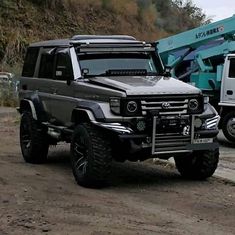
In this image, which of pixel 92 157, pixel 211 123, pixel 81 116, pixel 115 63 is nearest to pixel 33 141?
pixel 81 116

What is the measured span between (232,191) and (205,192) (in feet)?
1.46

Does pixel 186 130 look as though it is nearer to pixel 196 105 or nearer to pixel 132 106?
pixel 196 105

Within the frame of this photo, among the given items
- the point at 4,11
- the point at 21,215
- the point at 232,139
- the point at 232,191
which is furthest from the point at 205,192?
the point at 4,11

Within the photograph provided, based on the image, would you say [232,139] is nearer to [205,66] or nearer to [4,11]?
[205,66]

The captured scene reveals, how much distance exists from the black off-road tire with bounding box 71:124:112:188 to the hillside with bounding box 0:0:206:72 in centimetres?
2590

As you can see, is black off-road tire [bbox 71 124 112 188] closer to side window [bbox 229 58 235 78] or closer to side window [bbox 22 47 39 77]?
side window [bbox 22 47 39 77]

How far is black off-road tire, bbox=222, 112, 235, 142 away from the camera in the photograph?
14680mm

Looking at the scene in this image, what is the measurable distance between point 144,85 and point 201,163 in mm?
1591

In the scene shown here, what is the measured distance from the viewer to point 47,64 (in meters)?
11.2

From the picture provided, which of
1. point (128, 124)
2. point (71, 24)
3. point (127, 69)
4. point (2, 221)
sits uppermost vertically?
point (71, 24)

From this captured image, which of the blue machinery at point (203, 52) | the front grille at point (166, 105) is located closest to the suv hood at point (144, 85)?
the front grille at point (166, 105)

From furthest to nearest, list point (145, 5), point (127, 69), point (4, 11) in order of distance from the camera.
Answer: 1. point (145, 5)
2. point (4, 11)
3. point (127, 69)

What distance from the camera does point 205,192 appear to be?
8.96 m

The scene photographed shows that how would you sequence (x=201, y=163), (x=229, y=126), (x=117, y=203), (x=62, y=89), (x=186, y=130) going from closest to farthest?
(x=117, y=203)
(x=186, y=130)
(x=201, y=163)
(x=62, y=89)
(x=229, y=126)
